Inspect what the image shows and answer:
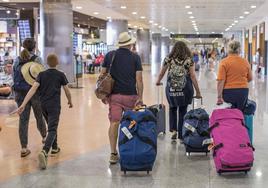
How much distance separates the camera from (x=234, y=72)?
6020 millimetres

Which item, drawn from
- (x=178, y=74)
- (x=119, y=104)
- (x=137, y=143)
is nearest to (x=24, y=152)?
(x=119, y=104)

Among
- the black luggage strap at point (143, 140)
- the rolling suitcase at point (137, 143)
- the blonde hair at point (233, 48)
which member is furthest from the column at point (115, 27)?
the black luggage strap at point (143, 140)

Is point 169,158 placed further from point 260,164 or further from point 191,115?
point 260,164

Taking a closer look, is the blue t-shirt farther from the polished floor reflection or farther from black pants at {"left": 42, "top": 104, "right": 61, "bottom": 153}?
the polished floor reflection

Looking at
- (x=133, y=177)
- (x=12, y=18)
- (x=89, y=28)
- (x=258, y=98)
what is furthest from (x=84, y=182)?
(x=89, y=28)

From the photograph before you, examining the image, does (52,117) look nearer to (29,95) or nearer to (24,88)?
(29,95)

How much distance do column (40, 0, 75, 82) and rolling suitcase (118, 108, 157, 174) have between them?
12311 millimetres

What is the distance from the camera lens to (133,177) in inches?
202

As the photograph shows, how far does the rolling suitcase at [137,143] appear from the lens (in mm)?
5070

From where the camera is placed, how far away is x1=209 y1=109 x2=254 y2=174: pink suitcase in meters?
4.99

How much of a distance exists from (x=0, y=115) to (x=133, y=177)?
5.82 metres

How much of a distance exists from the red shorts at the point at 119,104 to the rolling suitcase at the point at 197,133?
0.85 m

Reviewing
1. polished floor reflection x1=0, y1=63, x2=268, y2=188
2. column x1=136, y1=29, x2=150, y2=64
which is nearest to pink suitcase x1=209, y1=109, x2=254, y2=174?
polished floor reflection x1=0, y1=63, x2=268, y2=188

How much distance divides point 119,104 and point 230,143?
4.73 feet
